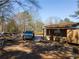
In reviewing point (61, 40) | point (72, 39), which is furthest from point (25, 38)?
→ point (72, 39)

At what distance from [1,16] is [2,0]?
29.9 ft

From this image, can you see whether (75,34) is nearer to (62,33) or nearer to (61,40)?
(61,40)

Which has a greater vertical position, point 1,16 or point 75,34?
point 1,16

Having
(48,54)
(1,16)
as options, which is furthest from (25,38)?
(48,54)

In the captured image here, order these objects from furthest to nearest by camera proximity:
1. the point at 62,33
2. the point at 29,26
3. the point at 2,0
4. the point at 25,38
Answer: the point at 29,26, the point at 25,38, the point at 62,33, the point at 2,0

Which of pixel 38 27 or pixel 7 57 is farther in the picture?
pixel 38 27

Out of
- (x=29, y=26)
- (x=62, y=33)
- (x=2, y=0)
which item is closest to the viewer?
(x=2, y=0)

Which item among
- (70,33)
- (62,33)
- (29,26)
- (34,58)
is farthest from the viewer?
(29,26)

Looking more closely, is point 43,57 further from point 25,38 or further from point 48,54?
point 25,38

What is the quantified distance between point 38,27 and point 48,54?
65.6 metres

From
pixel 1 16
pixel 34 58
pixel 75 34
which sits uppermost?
pixel 1 16

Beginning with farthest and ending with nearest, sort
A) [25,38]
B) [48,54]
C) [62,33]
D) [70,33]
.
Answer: [25,38] → [62,33] → [70,33] → [48,54]

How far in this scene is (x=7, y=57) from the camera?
19.0 m

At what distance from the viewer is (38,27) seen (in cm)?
8606
